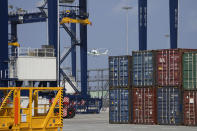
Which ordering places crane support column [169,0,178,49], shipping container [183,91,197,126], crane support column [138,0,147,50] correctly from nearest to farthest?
shipping container [183,91,197,126]
crane support column [138,0,147,50]
crane support column [169,0,178,49]

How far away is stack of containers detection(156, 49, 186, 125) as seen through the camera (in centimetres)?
3484

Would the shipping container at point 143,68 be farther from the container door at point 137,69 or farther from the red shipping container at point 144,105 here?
the red shipping container at point 144,105

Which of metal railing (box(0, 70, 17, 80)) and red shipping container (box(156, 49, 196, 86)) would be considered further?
metal railing (box(0, 70, 17, 80))

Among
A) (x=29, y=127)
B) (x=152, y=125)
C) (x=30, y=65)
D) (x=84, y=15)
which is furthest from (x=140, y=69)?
(x=84, y=15)

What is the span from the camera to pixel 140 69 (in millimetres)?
36781

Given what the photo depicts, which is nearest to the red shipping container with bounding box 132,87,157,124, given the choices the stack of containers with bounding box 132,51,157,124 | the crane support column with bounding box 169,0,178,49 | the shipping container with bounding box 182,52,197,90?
the stack of containers with bounding box 132,51,157,124

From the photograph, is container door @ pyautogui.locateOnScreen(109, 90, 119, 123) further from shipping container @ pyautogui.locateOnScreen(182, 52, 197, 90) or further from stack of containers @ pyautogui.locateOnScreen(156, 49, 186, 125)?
shipping container @ pyautogui.locateOnScreen(182, 52, 197, 90)

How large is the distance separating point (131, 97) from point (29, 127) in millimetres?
17852

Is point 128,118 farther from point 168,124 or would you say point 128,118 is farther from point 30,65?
point 30,65

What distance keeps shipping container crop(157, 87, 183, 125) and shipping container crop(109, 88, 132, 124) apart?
271cm

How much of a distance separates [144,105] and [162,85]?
7.07 feet

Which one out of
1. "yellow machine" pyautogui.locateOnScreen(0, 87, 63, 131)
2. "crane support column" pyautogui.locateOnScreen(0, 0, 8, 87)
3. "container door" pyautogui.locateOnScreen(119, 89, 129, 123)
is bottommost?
"container door" pyautogui.locateOnScreen(119, 89, 129, 123)

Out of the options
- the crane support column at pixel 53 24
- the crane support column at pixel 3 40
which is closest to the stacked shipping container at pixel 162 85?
the crane support column at pixel 3 40

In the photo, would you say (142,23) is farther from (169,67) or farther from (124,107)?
(169,67)
